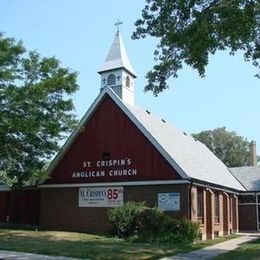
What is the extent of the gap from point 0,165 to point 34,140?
304cm

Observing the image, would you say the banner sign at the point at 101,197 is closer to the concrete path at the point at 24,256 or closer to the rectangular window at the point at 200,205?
the rectangular window at the point at 200,205

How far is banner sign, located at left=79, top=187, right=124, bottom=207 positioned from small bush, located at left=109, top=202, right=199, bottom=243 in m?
2.70

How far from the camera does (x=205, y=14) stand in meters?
16.7

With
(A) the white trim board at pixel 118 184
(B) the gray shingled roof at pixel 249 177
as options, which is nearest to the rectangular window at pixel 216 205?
(A) the white trim board at pixel 118 184

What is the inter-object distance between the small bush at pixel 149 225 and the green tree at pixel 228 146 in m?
51.7

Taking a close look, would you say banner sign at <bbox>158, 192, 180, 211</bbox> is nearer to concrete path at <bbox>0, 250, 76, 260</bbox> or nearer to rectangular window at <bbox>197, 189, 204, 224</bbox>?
rectangular window at <bbox>197, 189, 204, 224</bbox>

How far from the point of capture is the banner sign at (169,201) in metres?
28.7

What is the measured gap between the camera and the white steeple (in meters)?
34.8

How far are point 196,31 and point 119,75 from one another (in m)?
19.2

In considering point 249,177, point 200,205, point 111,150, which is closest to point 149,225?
point 200,205

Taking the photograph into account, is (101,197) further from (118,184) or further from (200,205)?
(200,205)

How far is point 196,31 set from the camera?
16.2m

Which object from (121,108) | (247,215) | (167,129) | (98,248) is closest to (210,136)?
(247,215)

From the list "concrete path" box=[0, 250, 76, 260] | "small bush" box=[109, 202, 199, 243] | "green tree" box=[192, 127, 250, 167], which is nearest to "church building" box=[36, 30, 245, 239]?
"small bush" box=[109, 202, 199, 243]
